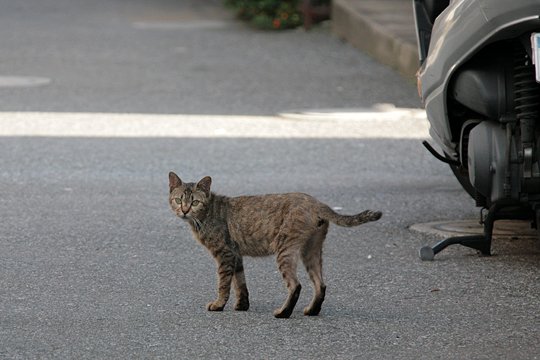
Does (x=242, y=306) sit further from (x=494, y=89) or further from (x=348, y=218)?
(x=494, y=89)

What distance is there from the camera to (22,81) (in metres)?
16.1

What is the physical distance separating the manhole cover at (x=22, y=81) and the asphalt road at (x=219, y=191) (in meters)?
0.21

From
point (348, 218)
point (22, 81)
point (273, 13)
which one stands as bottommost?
point (273, 13)

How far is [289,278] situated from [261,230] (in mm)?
303

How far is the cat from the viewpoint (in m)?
6.55

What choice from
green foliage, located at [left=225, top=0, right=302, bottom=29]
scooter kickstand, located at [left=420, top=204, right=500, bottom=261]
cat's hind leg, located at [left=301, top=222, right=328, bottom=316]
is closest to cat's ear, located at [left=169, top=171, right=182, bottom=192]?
cat's hind leg, located at [left=301, top=222, right=328, bottom=316]

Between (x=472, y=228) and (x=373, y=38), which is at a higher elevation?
(x=472, y=228)

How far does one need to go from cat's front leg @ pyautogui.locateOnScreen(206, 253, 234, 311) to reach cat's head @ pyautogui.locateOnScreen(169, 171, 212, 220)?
0.27 meters

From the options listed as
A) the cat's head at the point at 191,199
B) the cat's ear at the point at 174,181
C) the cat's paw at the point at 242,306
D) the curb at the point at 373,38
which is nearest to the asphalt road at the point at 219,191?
the cat's paw at the point at 242,306

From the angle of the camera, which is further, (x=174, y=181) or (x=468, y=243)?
(x=468, y=243)

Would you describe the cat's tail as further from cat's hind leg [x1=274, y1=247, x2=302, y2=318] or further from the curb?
the curb

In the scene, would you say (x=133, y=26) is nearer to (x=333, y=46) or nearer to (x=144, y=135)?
(x=333, y=46)

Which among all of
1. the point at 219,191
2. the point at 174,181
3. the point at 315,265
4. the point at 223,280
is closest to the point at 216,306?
the point at 223,280

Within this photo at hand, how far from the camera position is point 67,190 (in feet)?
33.2
